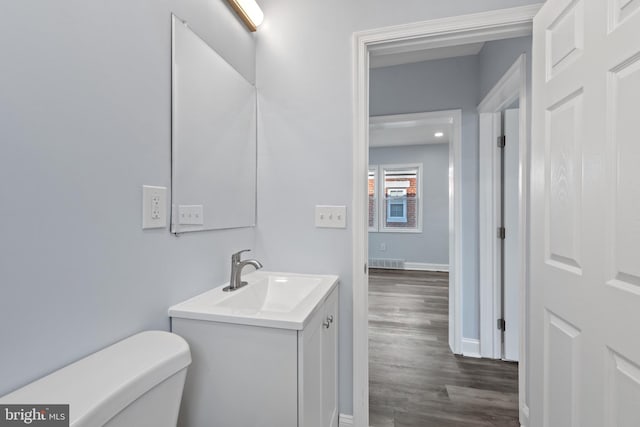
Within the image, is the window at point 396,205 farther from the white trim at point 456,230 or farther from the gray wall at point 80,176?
the gray wall at point 80,176

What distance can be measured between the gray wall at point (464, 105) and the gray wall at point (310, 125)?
3.73 ft

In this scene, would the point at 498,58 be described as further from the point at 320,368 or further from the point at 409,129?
the point at 409,129

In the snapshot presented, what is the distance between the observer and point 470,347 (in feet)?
7.77

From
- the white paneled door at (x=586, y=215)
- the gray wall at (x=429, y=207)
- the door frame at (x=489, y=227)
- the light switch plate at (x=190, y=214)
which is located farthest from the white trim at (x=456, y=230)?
the gray wall at (x=429, y=207)

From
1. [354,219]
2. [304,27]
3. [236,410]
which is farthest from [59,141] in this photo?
[304,27]

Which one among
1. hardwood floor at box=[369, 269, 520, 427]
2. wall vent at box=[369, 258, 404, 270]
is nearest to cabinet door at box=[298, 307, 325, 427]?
hardwood floor at box=[369, 269, 520, 427]

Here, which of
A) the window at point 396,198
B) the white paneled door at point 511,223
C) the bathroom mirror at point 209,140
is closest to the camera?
the bathroom mirror at point 209,140

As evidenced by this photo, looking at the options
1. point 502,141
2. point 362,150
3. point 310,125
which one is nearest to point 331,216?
point 362,150

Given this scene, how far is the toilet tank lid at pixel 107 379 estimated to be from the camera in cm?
57

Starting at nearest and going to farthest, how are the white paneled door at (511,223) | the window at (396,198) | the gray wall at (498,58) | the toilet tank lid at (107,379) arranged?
the toilet tank lid at (107,379) < the gray wall at (498,58) < the white paneled door at (511,223) < the window at (396,198)

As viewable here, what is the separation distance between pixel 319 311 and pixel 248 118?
1086 mm

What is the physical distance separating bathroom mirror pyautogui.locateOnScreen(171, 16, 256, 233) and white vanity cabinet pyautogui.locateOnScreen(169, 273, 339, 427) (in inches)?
15.5

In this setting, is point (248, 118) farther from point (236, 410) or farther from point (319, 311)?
point (236, 410)

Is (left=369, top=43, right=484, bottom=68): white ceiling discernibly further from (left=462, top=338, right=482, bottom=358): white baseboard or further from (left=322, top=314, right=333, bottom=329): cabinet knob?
(left=462, top=338, right=482, bottom=358): white baseboard
